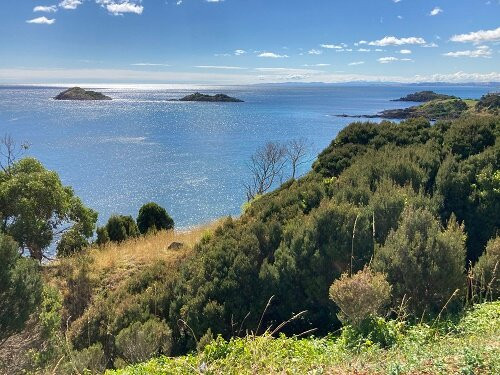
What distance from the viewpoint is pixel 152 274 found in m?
11.9

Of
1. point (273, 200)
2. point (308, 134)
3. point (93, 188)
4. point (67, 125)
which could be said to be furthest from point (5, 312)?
point (67, 125)

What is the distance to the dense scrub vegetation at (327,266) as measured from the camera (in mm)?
7504

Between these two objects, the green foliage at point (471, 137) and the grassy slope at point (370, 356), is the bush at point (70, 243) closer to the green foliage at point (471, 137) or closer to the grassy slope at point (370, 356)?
the grassy slope at point (370, 356)

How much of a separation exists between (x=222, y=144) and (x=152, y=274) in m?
51.3

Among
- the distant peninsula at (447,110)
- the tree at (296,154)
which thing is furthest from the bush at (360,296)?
the distant peninsula at (447,110)

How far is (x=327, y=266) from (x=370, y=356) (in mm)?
5161

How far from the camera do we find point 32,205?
14.2 m

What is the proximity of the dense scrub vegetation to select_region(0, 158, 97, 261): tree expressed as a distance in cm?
178

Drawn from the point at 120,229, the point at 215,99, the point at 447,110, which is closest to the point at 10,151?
the point at 120,229

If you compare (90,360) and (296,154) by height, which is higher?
(296,154)

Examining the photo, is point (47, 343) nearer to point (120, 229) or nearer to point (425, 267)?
point (425, 267)

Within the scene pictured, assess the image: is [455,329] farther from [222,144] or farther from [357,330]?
[222,144]

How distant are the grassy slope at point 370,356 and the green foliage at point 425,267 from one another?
1259mm

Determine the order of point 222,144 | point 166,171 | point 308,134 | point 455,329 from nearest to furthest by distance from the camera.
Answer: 1. point 455,329
2. point 166,171
3. point 222,144
4. point 308,134
